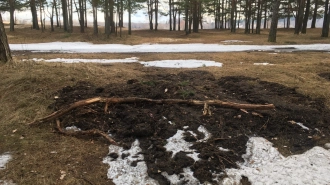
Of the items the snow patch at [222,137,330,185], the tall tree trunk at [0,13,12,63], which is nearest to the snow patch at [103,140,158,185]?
the snow patch at [222,137,330,185]

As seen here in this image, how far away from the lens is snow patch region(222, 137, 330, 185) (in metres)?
2.96

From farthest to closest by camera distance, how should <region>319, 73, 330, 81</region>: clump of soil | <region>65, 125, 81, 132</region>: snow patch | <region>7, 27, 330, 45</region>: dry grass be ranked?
<region>7, 27, 330, 45</region>: dry grass < <region>319, 73, 330, 81</region>: clump of soil < <region>65, 125, 81, 132</region>: snow patch

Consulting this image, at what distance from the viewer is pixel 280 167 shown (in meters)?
3.18

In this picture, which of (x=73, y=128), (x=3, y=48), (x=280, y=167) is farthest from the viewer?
(x=3, y=48)

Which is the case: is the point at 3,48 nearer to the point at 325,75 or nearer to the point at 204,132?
the point at 204,132

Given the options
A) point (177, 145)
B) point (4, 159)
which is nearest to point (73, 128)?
point (4, 159)

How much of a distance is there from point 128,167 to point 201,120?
1604 mm

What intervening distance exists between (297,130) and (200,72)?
389cm

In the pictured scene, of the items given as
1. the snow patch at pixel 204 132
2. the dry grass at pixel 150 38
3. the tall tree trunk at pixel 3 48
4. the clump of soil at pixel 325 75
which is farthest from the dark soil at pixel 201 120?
the dry grass at pixel 150 38

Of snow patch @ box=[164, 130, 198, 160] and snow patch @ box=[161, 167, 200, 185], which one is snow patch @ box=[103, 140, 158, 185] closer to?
snow patch @ box=[161, 167, 200, 185]

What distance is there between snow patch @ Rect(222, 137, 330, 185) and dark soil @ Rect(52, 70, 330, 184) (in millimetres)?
139

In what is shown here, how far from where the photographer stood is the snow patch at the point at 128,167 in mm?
2979

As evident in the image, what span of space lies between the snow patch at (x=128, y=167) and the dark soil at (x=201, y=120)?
9 centimetres

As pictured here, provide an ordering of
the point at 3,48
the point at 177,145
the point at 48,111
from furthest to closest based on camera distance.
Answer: the point at 3,48, the point at 48,111, the point at 177,145
